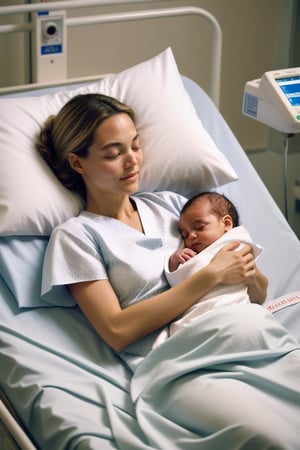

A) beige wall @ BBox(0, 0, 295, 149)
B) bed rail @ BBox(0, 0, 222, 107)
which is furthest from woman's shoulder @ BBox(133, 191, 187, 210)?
beige wall @ BBox(0, 0, 295, 149)

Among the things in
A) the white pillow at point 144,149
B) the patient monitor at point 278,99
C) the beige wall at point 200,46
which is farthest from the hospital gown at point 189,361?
the beige wall at point 200,46

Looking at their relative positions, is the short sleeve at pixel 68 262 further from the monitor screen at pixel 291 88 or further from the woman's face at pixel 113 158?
the monitor screen at pixel 291 88

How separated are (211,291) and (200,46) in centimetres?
170

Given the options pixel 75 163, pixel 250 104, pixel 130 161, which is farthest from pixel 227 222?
pixel 250 104

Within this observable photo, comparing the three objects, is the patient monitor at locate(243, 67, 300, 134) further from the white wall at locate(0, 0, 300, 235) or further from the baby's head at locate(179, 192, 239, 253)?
the white wall at locate(0, 0, 300, 235)

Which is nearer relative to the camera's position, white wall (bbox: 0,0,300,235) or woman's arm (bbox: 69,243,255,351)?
woman's arm (bbox: 69,243,255,351)

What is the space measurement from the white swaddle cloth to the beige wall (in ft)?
4.04

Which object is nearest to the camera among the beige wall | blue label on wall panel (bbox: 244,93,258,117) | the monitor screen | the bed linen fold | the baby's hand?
the bed linen fold

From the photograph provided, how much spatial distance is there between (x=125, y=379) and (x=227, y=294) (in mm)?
316

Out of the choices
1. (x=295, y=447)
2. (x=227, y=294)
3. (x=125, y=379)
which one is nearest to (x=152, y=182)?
(x=227, y=294)

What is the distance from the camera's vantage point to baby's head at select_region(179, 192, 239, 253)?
6.86ft

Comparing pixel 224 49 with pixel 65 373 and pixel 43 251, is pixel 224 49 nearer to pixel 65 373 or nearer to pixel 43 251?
pixel 43 251

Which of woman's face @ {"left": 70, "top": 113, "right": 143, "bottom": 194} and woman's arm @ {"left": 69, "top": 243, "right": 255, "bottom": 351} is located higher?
woman's face @ {"left": 70, "top": 113, "right": 143, "bottom": 194}

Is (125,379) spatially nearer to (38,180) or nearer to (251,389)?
(251,389)
